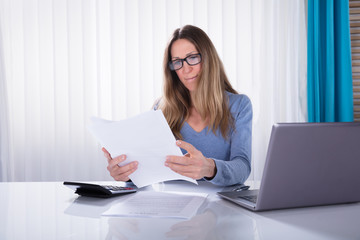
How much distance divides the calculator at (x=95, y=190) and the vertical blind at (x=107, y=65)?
1785 mm

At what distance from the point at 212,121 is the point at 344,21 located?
168cm

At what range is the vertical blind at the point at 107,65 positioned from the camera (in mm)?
2826

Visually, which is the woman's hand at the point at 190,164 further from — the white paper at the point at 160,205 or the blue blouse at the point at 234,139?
the blue blouse at the point at 234,139

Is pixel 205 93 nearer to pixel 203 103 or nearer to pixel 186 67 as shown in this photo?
pixel 203 103

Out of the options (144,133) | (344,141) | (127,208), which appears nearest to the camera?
(344,141)

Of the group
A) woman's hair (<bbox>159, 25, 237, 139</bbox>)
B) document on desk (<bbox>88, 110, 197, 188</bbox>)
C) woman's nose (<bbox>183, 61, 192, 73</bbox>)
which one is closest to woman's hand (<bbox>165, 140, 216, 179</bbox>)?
document on desk (<bbox>88, 110, 197, 188</bbox>)

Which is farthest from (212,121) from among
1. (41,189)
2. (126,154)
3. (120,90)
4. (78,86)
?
(78,86)

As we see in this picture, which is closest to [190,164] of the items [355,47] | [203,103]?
[203,103]

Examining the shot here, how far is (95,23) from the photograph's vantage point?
9.55ft

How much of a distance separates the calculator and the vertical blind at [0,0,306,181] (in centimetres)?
178

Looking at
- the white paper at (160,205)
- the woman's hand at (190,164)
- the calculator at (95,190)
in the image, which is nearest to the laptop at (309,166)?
the white paper at (160,205)

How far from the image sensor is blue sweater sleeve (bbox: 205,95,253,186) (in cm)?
125

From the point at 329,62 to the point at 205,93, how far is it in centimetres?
147

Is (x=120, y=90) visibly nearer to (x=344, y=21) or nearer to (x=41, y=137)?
(x=41, y=137)
